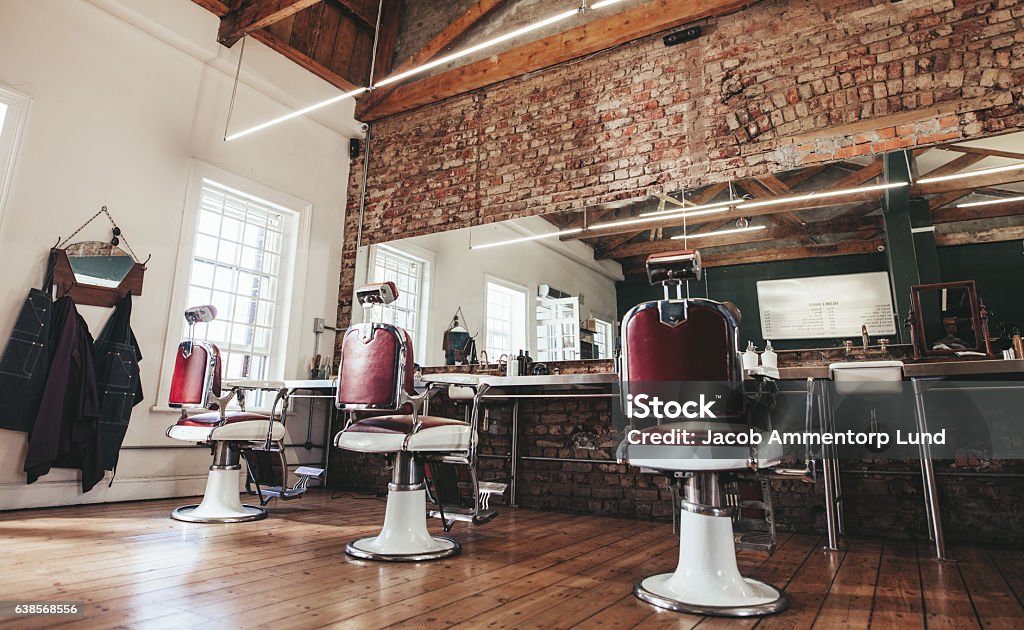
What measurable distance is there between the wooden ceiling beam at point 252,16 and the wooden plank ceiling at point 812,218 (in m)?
2.96

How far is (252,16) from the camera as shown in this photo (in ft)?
16.0

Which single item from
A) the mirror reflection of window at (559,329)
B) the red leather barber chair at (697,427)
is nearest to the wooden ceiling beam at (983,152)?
the mirror reflection of window at (559,329)

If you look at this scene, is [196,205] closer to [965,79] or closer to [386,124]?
[386,124]

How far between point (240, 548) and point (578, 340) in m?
2.89

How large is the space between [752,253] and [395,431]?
3004 millimetres

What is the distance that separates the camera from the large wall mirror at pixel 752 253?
358cm

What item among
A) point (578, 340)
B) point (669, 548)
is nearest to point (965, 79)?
point (578, 340)

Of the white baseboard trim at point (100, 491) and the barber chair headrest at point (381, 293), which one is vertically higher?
the barber chair headrest at point (381, 293)

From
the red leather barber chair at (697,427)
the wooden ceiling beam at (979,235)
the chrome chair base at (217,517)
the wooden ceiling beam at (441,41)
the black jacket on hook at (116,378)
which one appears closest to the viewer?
the red leather barber chair at (697,427)

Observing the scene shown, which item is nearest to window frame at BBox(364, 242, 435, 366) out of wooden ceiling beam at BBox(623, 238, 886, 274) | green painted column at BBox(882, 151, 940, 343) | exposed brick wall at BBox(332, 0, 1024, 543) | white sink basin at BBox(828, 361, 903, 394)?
exposed brick wall at BBox(332, 0, 1024, 543)

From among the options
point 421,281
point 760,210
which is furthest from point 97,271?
point 760,210

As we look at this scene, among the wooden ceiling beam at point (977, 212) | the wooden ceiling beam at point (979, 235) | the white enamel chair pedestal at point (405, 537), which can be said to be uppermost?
the wooden ceiling beam at point (977, 212)

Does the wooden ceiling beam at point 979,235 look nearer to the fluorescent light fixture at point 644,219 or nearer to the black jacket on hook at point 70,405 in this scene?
Answer: the fluorescent light fixture at point 644,219

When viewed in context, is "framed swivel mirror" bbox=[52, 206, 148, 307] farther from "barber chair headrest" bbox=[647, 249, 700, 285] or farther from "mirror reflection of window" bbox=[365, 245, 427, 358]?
"barber chair headrest" bbox=[647, 249, 700, 285]
